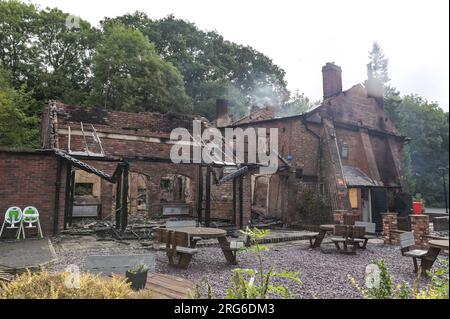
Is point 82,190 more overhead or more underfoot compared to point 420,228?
more overhead

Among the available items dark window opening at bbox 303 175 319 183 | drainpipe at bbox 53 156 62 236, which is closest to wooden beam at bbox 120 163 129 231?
drainpipe at bbox 53 156 62 236

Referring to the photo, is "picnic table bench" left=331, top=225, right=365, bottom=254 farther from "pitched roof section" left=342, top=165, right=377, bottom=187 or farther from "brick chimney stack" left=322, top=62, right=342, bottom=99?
"brick chimney stack" left=322, top=62, right=342, bottom=99

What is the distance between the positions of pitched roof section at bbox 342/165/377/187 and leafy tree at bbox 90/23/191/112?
13882 mm

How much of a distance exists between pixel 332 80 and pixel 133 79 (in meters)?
A: 14.1

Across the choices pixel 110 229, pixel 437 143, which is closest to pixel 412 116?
pixel 437 143

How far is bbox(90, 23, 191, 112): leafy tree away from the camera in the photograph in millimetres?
24750

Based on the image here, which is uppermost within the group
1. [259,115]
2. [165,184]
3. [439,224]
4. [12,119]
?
[259,115]

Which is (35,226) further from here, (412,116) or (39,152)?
(412,116)

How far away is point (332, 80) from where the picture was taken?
725 inches

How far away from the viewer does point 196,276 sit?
6.29m

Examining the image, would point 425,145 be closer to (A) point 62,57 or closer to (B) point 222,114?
(B) point 222,114

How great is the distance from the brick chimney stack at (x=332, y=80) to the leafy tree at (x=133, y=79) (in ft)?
38.5

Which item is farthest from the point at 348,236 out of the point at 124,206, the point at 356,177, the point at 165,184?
the point at 165,184

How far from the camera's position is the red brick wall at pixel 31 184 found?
970 centimetres
